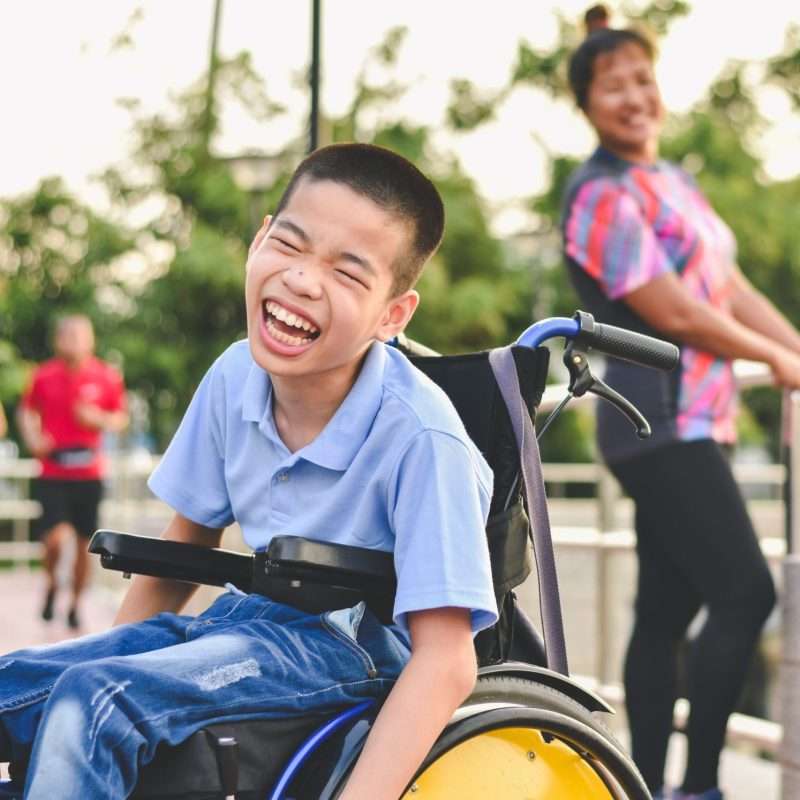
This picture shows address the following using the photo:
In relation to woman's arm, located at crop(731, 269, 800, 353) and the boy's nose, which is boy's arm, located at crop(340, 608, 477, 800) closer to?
the boy's nose

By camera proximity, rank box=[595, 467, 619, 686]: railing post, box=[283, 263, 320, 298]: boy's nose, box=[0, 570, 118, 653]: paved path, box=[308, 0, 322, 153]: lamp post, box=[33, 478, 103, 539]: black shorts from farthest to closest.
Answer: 1. box=[33, 478, 103, 539]: black shorts
2. box=[0, 570, 118, 653]: paved path
3. box=[308, 0, 322, 153]: lamp post
4. box=[595, 467, 619, 686]: railing post
5. box=[283, 263, 320, 298]: boy's nose

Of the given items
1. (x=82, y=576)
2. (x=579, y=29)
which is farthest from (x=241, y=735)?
(x=82, y=576)

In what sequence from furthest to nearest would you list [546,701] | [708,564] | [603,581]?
[603,581]
[708,564]
[546,701]

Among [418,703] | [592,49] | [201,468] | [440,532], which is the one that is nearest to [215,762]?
[418,703]

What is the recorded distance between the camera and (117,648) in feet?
6.74

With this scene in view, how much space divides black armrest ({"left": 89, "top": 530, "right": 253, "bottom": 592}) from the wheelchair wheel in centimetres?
43

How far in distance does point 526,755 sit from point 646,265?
1458 millimetres

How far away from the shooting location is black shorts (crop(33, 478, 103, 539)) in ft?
27.8

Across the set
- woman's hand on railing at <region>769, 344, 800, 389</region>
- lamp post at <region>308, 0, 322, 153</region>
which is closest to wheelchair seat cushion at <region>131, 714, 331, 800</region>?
woman's hand on railing at <region>769, 344, 800, 389</region>

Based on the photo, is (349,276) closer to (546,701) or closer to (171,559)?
(171,559)

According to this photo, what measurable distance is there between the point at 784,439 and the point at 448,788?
1.74 metres

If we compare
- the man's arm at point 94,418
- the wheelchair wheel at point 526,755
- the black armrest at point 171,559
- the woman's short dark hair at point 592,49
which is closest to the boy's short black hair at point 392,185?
the black armrest at point 171,559

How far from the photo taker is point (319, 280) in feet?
6.68

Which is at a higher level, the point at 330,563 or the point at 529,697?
the point at 330,563
